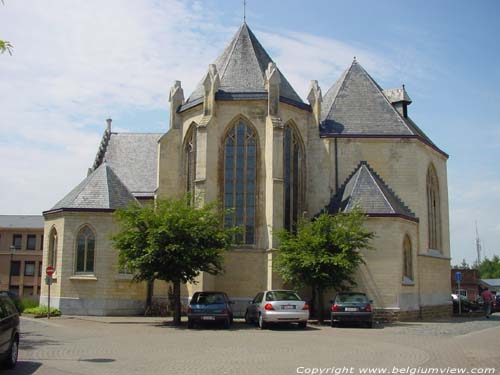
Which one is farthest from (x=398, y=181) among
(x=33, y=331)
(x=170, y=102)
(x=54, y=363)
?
(x=54, y=363)

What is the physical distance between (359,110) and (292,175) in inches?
211

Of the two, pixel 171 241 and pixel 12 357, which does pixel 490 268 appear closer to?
pixel 171 241

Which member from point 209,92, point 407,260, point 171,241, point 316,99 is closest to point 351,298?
point 407,260

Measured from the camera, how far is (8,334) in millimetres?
11156

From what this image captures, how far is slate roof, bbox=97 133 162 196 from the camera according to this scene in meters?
35.6

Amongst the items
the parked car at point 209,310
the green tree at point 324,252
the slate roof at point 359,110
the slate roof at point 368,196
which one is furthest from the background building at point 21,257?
the parked car at point 209,310

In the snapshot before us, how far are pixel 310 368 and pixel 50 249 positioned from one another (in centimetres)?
2111

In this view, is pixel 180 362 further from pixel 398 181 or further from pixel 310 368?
pixel 398 181

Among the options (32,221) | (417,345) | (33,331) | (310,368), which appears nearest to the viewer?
(310,368)

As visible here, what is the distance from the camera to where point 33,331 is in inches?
773

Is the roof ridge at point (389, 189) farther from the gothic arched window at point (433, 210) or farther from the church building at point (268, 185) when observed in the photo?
the gothic arched window at point (433, 210)

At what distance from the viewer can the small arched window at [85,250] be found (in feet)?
92.8

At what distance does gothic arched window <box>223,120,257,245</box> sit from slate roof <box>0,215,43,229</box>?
1666 inches

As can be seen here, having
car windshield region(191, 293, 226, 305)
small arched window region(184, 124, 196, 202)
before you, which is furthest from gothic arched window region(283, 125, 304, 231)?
car windshield region(191, 293, 226, 305)
